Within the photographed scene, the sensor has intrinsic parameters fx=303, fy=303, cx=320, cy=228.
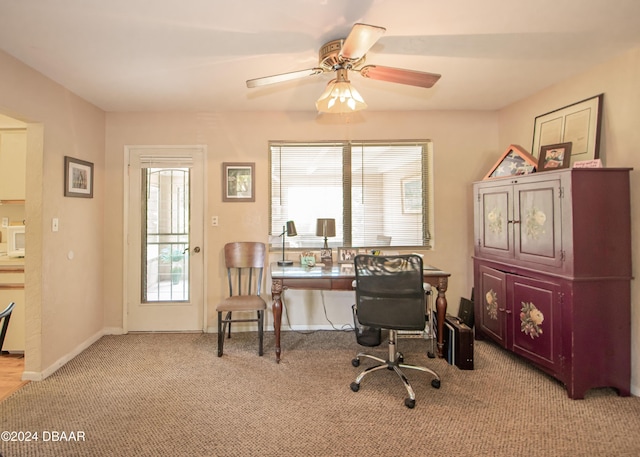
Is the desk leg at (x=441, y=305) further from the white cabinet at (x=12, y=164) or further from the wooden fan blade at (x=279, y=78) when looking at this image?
the white cabinet at (x=12, y=164)

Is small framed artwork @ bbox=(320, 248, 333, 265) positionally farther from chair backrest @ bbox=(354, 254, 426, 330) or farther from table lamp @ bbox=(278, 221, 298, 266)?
chair backrest @ bbox=(354, 254, 426, 330)

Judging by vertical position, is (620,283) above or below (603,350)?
above

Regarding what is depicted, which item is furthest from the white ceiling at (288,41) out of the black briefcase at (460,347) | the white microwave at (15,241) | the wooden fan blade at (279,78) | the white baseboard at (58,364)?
the white baseboard at (58,364)

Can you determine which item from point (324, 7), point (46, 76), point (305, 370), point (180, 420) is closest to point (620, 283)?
point (305, 370)

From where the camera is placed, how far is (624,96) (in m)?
2.29

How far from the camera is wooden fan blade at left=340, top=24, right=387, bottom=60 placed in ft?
4.86

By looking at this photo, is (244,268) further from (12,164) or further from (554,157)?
(554,157)

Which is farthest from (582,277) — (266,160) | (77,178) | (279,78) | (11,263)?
(11,263)

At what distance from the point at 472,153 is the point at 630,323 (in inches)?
83.0

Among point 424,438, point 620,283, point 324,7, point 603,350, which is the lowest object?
point 424,438

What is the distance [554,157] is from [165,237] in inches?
156

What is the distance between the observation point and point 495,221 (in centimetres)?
288

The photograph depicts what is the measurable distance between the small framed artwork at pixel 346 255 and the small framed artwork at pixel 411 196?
0.80 meters

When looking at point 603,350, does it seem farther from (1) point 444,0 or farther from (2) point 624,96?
(1) point 444,0
